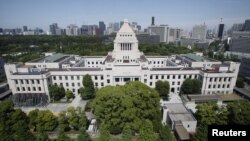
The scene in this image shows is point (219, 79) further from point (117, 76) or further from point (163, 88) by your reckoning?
point (117, 76)

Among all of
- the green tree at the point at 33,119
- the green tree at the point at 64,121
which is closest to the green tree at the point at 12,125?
the green tree at the point at 33,119

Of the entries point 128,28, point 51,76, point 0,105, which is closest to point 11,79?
point 51,76

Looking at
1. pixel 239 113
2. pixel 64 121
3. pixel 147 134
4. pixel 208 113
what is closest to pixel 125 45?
pixel 64 121

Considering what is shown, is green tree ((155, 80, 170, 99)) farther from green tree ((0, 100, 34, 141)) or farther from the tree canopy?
green tree ((0, 100, 34, 141))

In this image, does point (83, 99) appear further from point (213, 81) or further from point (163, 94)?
point (213, 81)

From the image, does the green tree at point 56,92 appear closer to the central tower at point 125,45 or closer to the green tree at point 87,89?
the green tree at point 87,89

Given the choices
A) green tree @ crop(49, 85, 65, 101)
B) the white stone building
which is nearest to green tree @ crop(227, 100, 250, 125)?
the white stone building
